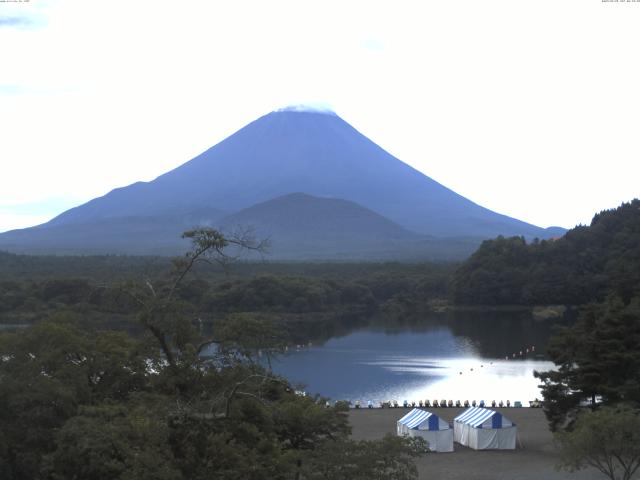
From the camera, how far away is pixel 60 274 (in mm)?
57781

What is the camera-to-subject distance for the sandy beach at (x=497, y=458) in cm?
1484

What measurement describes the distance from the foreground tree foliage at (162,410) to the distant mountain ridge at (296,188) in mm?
100021

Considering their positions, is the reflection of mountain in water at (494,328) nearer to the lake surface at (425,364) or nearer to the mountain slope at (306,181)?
the lake surface at (425,364)

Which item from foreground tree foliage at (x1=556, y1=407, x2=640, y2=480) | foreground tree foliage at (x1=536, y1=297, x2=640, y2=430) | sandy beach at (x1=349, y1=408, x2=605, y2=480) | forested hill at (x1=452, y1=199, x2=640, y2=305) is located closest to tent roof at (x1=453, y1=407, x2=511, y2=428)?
sandy beach at (x1=349, y1=408, x2=605, y2=480)

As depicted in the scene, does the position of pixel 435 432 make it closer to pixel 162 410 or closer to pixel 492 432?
pixel 492 432

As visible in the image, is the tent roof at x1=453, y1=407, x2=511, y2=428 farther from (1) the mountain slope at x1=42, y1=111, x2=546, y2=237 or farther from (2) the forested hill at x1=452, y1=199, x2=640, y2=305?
(1) the mountain slope at x1=42, y1=111, x2=546, y2=237

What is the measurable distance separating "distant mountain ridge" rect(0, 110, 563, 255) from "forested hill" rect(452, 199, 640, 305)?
53.7m

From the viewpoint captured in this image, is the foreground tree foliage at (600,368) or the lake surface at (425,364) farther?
the lake surface at (425,364)

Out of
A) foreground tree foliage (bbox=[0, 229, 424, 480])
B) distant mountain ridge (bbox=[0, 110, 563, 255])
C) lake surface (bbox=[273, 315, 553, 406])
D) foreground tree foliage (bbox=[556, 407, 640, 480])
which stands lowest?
lake surface (bbox=[273, 315, 553, 406])

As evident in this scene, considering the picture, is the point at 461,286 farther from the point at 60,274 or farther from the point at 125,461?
the point at 125,461

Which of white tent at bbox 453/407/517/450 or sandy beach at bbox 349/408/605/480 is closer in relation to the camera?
sandy beach at bbox 349/408/605/480

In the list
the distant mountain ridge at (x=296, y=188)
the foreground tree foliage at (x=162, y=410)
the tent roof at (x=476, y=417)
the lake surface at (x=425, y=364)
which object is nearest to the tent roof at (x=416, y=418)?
the tent roof at (x=476, y=417)

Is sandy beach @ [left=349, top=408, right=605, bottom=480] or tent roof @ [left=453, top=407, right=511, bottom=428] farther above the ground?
tent roof @ [left=453, top=407, right=511, bottom=428]

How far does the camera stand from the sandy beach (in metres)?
14.8
